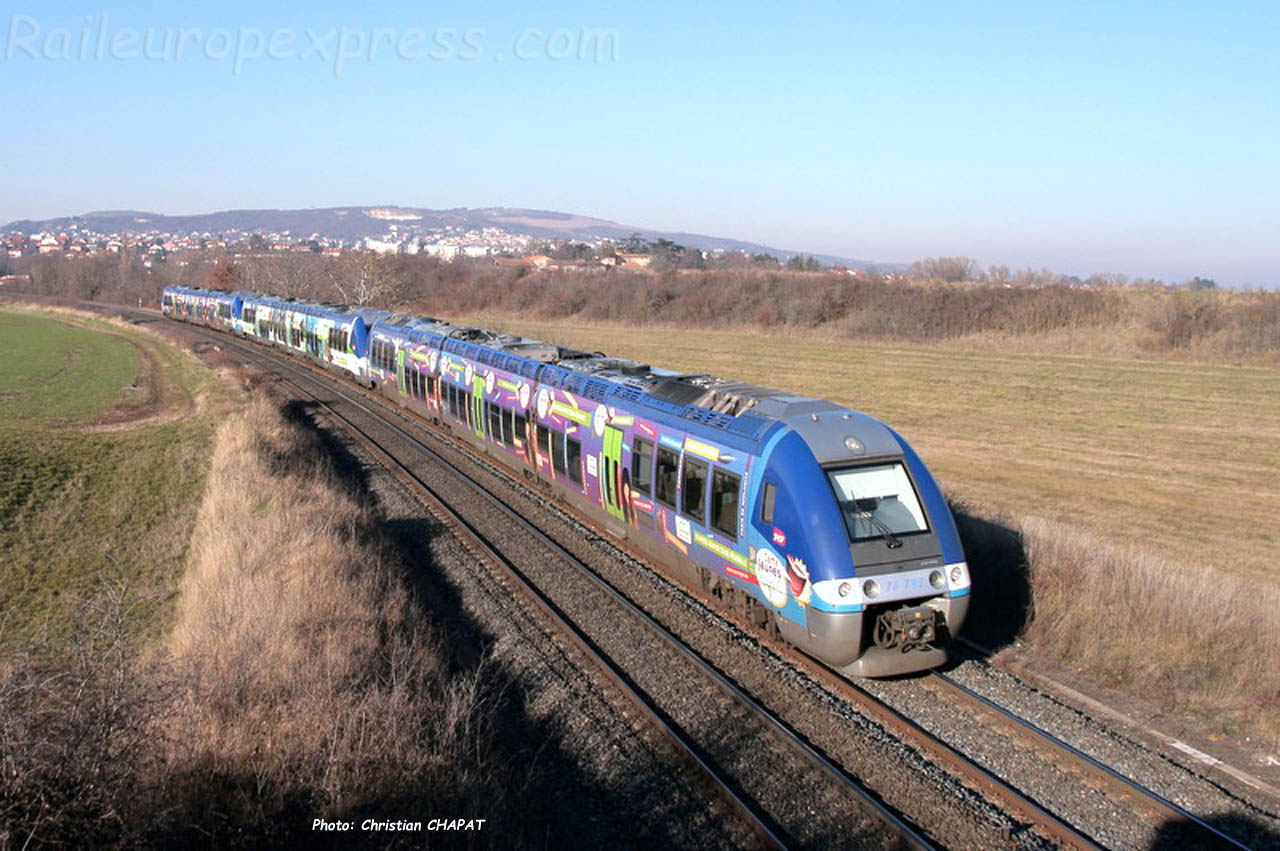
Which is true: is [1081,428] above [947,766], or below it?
above

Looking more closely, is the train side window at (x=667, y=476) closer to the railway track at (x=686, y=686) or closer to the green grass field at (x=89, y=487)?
the railway track at (x=686, y=686)

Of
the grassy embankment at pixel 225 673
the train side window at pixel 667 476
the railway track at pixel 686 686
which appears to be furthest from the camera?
the train side window at pixel 667 476

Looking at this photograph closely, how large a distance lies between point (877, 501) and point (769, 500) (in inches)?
47.6

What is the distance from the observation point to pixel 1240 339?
49562mm

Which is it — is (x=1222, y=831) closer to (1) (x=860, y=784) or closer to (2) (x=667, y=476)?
(1) (x=860, y=784)

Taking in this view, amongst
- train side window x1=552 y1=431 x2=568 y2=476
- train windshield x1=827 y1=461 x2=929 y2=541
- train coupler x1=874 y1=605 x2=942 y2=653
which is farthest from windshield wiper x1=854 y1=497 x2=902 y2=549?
train side window x1=552 y1=431 x2=568 y2=476

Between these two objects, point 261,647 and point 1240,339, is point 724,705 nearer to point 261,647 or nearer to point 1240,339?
point 261,647

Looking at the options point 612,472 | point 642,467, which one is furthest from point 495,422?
point 642,467

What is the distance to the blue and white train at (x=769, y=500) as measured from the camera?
9766mm

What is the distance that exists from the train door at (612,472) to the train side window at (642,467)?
1.68 feet

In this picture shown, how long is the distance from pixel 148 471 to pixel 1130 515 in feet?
80.8

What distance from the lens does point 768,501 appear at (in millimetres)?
10477

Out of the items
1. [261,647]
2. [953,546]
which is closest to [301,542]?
[261,647]

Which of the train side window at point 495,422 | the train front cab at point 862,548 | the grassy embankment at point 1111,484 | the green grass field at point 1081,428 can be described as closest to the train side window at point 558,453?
the train side window at point 495,422
